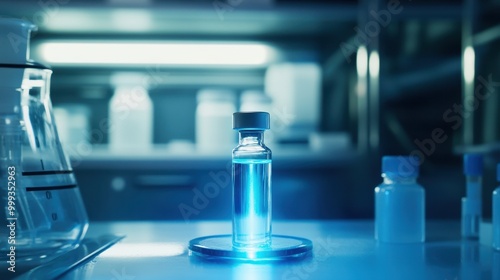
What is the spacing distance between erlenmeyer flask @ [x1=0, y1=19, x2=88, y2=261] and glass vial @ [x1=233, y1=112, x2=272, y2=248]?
218 mm

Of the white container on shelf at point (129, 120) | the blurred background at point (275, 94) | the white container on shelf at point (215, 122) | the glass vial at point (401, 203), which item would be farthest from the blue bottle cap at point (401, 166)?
the white container on shelf at point (129, 120)

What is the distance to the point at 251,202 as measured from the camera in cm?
71

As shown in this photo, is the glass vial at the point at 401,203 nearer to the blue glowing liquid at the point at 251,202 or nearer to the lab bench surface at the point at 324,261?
the lab bench surface at the point at 324,261

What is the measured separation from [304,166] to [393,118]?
16.5 inches

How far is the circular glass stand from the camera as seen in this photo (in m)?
0.62

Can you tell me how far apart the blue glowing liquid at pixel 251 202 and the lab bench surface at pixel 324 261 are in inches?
2.9

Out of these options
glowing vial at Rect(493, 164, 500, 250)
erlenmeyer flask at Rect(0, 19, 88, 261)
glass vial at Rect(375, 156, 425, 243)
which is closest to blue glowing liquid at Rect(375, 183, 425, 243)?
glass vial at Rect(375, 156, 425, 243)

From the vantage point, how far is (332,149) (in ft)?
6.82

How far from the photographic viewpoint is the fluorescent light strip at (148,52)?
2.30 metres

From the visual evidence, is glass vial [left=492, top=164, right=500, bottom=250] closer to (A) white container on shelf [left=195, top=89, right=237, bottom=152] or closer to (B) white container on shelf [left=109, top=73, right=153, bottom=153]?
(A) white container on shelf [left=195, top=89, right=237, bottom=152]

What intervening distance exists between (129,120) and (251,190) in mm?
1566

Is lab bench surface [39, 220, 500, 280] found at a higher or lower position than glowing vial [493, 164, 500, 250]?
lower

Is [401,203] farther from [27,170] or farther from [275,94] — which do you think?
[275,94]

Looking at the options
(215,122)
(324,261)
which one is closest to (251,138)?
(324,261)
